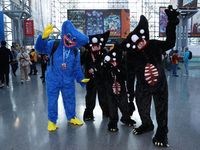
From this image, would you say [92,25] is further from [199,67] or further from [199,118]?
[199,118]

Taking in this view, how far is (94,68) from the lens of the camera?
9.75ft

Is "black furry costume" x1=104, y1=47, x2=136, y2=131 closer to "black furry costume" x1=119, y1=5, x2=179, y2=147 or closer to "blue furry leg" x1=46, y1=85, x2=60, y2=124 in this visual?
"black furry costume" x1=119, y1=5, x2=179, y2=147

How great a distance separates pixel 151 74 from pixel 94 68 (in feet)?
3.27

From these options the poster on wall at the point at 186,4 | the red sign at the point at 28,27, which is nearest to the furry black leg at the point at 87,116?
the poster on wall at the point at 186,4

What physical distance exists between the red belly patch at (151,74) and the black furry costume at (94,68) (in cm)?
72

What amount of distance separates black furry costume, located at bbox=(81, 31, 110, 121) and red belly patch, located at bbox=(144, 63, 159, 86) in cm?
72

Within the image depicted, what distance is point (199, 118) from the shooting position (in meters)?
3.20

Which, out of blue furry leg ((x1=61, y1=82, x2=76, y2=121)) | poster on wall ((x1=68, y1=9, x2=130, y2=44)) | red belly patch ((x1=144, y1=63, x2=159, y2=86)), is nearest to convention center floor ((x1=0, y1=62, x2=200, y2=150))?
blue furry leg ((x1=61, y1=82, x2=76, y2=121))

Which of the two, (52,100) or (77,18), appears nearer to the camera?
(52,100)

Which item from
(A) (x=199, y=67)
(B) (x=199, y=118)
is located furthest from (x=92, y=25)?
(B) (x=199, y=118)

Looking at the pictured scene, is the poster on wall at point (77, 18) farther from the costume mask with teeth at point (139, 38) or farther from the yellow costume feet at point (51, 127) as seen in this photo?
the costume mask with teeth at point (139, 38)

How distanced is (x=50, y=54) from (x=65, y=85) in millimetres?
491

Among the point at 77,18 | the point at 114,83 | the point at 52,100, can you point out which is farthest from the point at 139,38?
the point at 77,18

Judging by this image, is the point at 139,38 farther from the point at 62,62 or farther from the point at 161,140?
the point at 161,140
